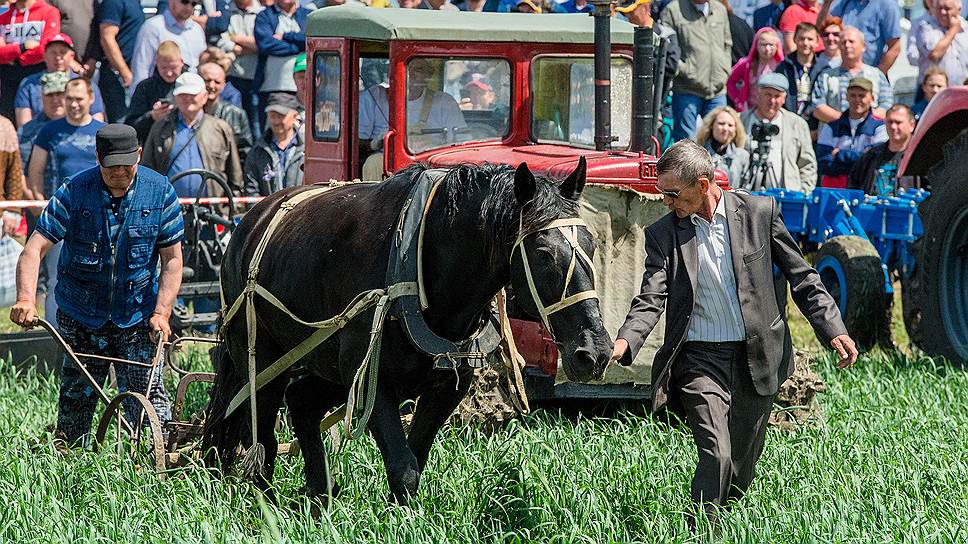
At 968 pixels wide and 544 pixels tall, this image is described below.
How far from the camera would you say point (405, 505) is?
560cm

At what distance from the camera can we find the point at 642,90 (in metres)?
8.15

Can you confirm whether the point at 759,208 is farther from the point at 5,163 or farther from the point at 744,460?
the point at 5,163

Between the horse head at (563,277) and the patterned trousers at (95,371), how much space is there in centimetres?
264

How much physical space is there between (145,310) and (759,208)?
3.24 m

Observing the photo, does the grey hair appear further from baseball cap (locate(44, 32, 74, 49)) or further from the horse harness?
baseball cap (locate(44, 32, 74, 49))

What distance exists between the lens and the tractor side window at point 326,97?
880 cm

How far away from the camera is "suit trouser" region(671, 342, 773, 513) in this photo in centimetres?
537

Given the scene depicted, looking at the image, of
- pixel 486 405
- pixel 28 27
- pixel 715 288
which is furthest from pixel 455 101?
pixel 28 27

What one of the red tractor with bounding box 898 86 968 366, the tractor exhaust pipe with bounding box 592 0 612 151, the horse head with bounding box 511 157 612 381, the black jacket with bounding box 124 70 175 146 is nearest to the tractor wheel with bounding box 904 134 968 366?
the red tractor with bounding box 898 86 968 366

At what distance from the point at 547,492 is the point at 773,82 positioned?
7344 millimetres

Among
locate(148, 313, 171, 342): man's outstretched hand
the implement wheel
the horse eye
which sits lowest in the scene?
the implement wheel

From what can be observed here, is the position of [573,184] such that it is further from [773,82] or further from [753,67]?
[753,67]

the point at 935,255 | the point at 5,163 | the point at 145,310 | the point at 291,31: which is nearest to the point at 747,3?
the point at 291,31

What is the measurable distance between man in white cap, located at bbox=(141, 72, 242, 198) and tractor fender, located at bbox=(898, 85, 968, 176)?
5547mm
